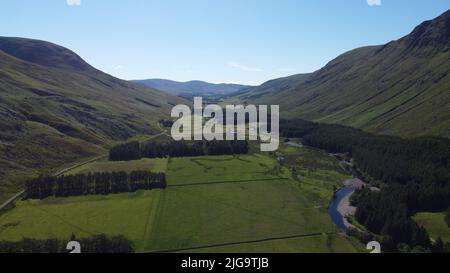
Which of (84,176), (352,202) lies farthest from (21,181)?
(352,202)

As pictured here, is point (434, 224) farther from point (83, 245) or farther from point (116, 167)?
point (116, 167)

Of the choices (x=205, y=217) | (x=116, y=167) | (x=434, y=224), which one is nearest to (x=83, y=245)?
(x=205, y=217)

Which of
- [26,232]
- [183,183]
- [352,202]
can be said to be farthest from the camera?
[183,183]

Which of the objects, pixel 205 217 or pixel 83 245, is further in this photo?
pixel 205 217

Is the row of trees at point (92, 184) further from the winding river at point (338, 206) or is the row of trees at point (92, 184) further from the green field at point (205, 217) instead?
the winding river at point (338, 206)
